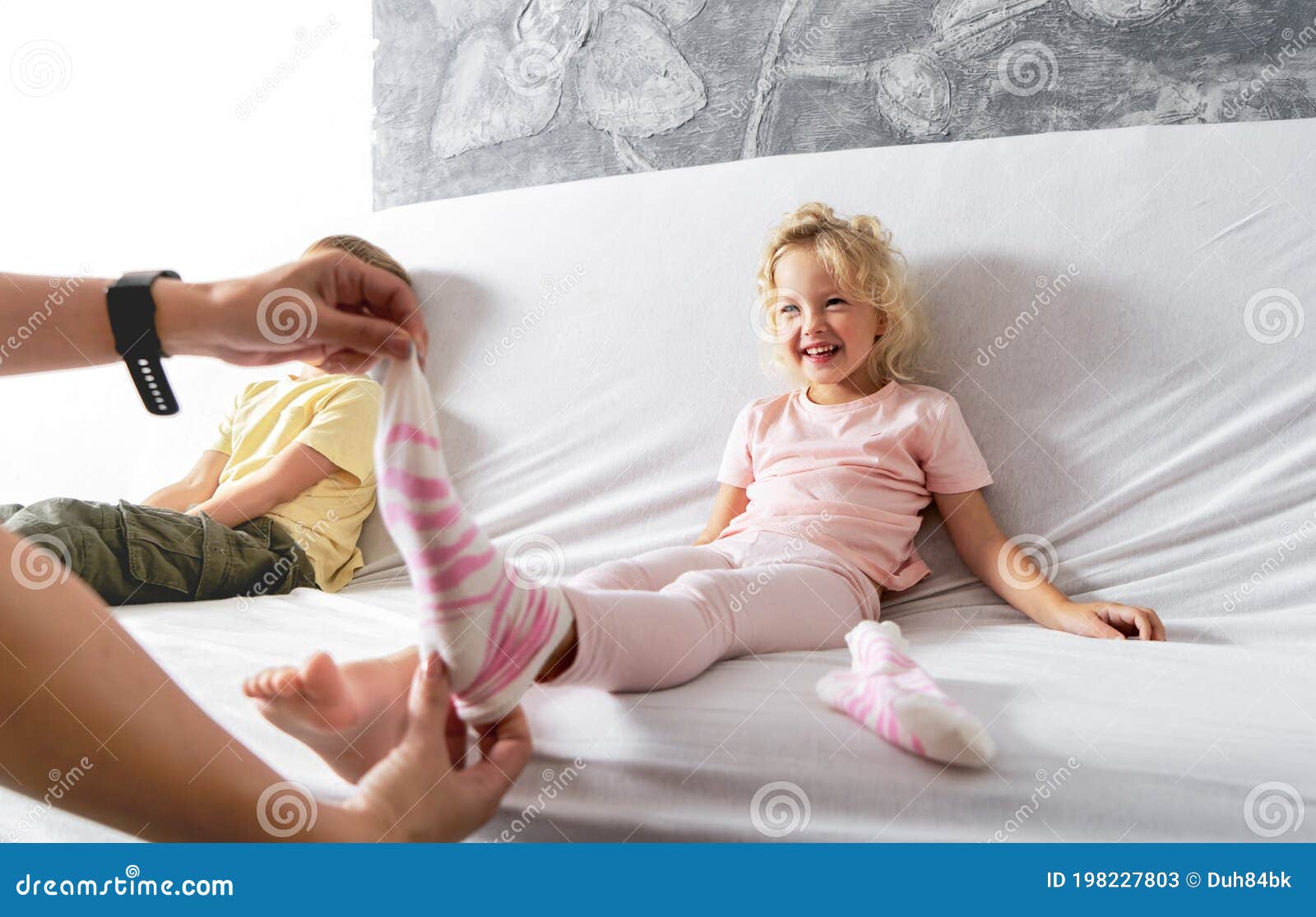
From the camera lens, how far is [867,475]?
119cm

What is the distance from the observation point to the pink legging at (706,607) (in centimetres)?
77

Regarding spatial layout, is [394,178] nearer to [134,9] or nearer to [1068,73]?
[134,9]

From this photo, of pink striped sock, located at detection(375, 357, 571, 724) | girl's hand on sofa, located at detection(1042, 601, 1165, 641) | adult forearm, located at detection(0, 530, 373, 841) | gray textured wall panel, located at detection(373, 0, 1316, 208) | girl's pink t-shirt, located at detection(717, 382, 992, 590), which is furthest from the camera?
gray textured wall panel, located at detection(373, 0, 1316, 208)

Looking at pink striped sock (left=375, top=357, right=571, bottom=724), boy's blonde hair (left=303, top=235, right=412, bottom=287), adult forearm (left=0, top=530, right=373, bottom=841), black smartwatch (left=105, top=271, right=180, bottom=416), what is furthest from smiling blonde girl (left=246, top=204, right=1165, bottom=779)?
boy's blonde hair (left=303, top=235, right=412, bottom=287)

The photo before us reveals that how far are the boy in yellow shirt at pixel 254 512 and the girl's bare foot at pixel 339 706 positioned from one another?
597 millimetres

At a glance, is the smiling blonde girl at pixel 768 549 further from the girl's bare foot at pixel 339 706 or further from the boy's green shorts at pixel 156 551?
the boy's green shorts at pixel 156 551

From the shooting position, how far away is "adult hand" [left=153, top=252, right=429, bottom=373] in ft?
2.33

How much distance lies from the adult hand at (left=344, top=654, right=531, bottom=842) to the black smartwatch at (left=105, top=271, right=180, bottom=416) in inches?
13.7

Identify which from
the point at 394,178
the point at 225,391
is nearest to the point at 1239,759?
the point at 225,391

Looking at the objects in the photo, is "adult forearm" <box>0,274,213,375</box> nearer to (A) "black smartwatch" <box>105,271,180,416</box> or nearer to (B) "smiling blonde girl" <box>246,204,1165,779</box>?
(A) "black smartwatch" <box>105,271,180,416</box>

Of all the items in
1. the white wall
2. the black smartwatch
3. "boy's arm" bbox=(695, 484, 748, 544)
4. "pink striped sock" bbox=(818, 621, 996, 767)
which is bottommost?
"boy's arm" bbox=(695, 484, 748, 544)

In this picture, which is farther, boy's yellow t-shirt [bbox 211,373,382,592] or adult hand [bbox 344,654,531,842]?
boy's yellow t-shirt [bbox 211,373,382,592]

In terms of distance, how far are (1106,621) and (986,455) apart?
0.83ft

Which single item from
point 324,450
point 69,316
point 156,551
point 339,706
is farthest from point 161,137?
point 339,706
